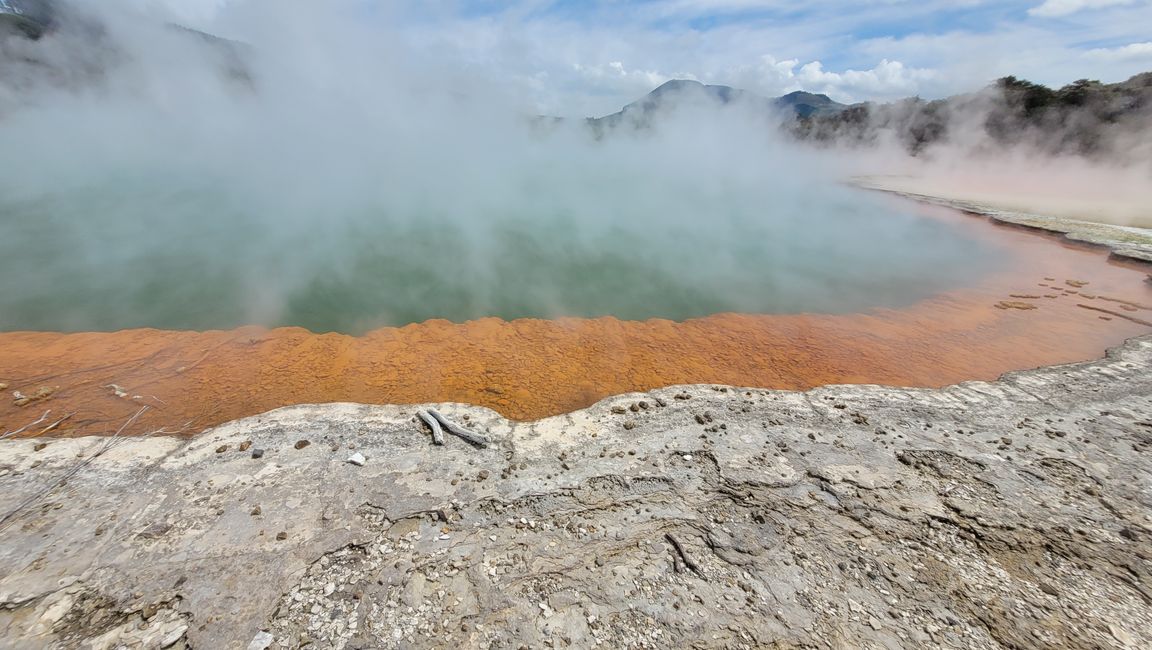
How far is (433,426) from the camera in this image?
3.84 m

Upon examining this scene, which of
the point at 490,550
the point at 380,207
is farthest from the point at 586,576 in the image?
the point at 380,207

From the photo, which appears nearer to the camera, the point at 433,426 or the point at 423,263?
the point at 433,426

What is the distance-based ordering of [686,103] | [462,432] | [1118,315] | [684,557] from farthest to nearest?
[686,103], [1118,315], [462,432], [684,557]

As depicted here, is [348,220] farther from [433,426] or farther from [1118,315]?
[1118,315]

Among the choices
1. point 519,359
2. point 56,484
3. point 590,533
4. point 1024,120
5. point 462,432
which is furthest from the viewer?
point 1024,120

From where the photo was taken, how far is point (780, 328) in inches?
280

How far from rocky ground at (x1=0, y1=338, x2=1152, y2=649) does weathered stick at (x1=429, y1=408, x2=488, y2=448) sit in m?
0.08

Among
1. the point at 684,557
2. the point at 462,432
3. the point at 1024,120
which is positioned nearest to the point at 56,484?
the point at 462,432

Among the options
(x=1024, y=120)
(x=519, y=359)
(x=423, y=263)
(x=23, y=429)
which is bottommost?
(x=519, y=359)

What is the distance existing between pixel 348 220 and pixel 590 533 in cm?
1109

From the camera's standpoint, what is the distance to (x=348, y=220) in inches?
453

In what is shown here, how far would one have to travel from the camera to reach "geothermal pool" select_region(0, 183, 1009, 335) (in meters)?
7.04

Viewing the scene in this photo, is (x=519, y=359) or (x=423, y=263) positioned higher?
(x=423, y=263)

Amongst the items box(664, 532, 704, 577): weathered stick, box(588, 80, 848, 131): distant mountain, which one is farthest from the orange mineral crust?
box(588, 80, 848, 131): distant mountain
